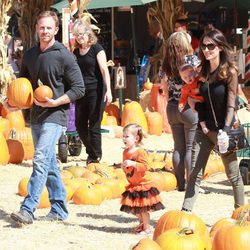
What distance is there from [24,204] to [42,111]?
800 mm

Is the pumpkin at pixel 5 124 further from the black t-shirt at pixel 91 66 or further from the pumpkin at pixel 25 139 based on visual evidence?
the black t-shirt at pixel 91 66

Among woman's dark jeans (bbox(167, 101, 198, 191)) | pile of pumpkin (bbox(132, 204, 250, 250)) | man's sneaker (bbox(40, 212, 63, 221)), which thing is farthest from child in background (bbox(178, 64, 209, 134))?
pile of pumpkin (bbox(132, 204, 250, 250))

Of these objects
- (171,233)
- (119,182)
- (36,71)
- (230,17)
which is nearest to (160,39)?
(230,17)

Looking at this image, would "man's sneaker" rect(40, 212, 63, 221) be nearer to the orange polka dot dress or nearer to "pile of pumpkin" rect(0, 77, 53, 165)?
the orange polka dot dress

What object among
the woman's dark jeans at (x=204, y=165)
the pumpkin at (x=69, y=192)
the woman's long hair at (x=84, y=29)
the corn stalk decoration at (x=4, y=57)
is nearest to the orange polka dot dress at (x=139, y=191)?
the woman's dark jeans at (x=204, y=165)

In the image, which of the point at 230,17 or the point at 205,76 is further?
the point at 230,17

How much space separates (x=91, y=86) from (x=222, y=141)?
3.86m

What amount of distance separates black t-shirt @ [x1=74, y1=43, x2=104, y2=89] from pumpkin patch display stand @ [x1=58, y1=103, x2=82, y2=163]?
1.09 m

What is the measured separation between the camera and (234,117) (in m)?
6.75

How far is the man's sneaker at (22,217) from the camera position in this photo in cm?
678

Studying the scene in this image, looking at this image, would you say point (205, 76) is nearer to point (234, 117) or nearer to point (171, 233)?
point (234, 117)

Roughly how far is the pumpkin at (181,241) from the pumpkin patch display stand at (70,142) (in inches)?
239

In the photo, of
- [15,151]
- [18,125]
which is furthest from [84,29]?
[18,125]

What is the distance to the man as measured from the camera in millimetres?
6848
